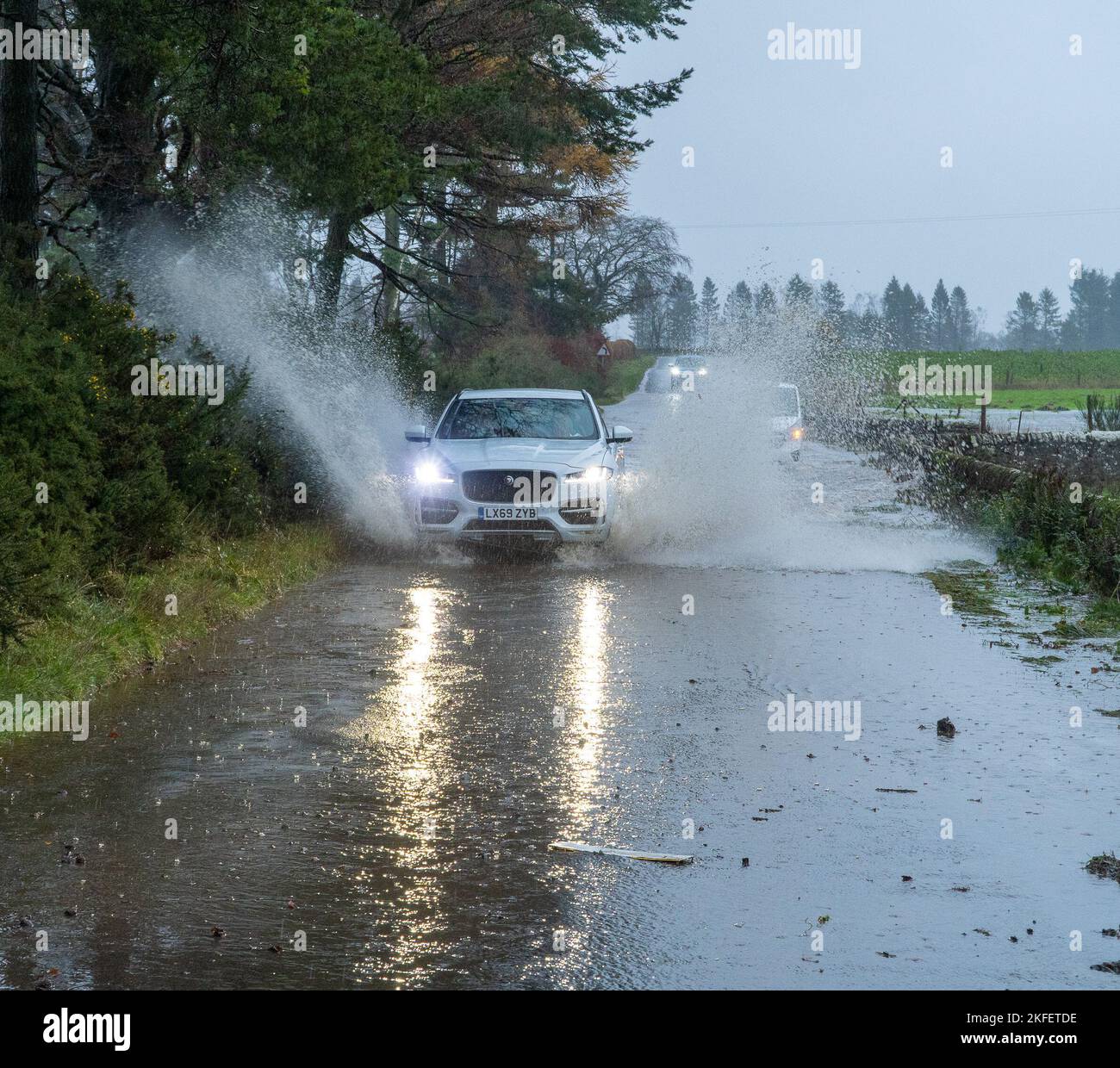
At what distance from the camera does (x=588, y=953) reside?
5.14 metres

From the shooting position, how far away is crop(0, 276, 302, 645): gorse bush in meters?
9.71

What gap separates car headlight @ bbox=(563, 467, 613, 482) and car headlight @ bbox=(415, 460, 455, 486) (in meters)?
1.27

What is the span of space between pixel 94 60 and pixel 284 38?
15.7ft

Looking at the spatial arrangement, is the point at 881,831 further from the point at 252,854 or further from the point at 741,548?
the point at 741,548

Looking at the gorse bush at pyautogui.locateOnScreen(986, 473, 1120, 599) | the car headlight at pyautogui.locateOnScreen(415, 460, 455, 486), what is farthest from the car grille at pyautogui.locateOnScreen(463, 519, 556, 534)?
the gorse bush at pyautogui.locateOnScreen(986, 473, 1120, 599)

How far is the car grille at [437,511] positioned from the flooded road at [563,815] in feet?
14.1

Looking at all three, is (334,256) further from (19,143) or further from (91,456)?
(91,456)

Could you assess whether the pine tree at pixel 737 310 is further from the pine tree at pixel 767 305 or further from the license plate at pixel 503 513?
the license plate at pixel 503 513

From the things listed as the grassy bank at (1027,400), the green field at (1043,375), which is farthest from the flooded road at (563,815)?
the green field at (1043,375)

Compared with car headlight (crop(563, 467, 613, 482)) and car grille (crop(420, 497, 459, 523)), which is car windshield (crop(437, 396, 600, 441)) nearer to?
car headlight (crop(563, 467, 613, 482))

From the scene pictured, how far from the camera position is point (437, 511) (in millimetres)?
16609

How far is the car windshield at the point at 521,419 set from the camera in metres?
18.1
